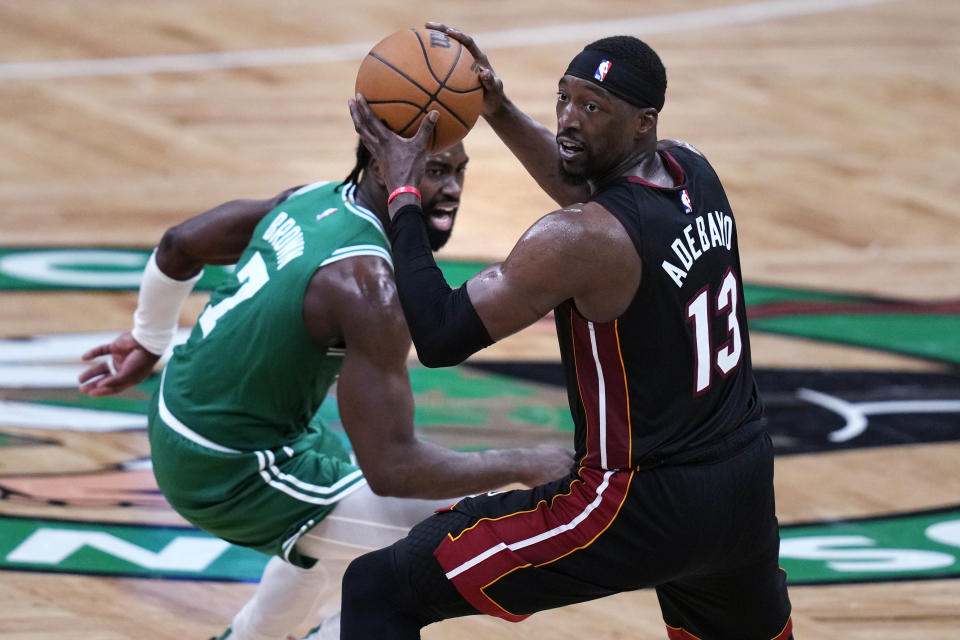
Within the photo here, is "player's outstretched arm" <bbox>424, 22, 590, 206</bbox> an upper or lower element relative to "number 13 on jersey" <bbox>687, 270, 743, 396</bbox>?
upper

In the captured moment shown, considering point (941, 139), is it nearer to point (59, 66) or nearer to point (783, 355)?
point (783, 355)

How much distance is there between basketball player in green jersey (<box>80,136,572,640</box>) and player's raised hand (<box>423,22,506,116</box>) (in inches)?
7.4

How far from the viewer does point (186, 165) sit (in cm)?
779

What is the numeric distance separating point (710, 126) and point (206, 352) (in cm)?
574

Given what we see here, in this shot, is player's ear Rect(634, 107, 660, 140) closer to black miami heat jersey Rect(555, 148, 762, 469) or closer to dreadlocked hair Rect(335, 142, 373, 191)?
black miami heat jersey Rect(555, 148, 762, 469)

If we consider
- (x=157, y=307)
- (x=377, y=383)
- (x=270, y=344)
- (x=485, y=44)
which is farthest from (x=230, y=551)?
(x=485, y=44)

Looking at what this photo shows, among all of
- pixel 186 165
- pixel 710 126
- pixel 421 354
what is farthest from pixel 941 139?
pixel 421 354

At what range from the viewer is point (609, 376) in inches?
116

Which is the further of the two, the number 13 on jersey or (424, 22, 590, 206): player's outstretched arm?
(424, 22, 590, 206): player's outstretched arm

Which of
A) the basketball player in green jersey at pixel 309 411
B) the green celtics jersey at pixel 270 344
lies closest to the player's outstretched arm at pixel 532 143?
the basketball player in green jersey at pixel 309 411

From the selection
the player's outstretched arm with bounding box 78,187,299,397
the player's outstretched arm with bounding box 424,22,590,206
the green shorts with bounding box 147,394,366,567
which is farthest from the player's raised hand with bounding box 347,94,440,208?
the green shorts with bounding box 147,394,366,567

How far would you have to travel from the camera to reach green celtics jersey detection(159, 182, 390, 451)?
342 centimetres

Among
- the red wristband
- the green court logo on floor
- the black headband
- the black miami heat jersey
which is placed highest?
the black headband

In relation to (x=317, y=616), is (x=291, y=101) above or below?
above
